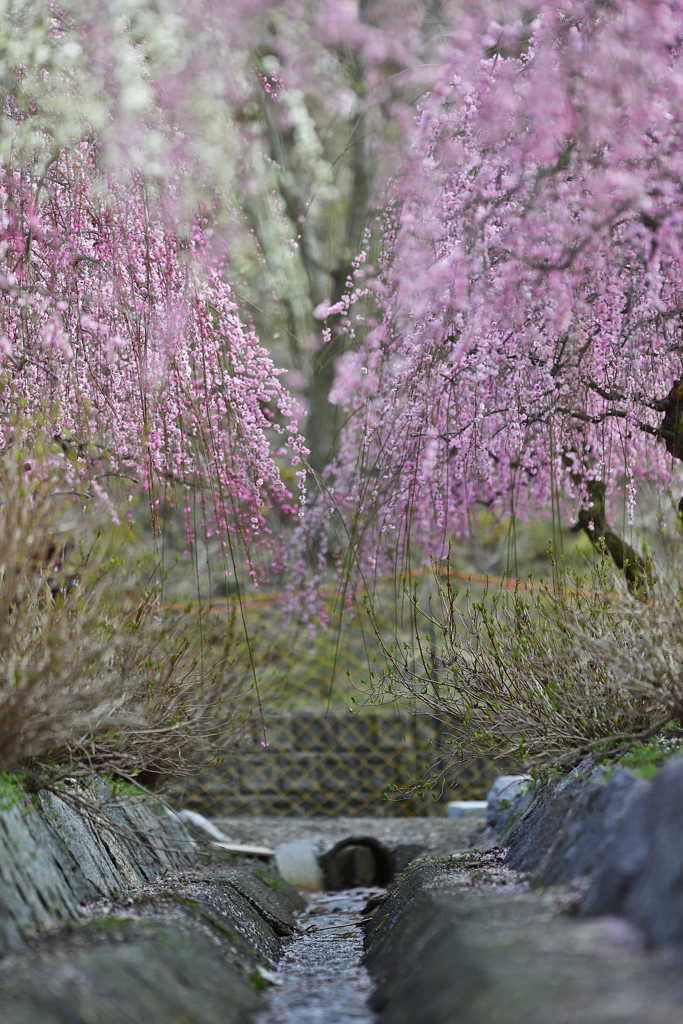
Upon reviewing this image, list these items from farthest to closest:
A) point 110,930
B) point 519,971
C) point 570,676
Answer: point 570,676 < point 110,930 < point 519,971

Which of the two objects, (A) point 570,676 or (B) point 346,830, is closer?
(A) point 570,676

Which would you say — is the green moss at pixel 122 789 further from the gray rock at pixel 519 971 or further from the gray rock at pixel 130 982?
the gray rock at pixel 519 971

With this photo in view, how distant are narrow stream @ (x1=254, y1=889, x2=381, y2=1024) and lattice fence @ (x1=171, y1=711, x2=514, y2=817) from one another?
9.15 ft

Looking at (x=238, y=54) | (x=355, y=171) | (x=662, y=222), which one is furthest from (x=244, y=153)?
(x=355, y=171)

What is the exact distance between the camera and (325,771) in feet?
24.7

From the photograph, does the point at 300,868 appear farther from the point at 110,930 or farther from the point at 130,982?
the point at 130,982

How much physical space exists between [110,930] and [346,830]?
4400mm

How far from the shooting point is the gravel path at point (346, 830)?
558 centimetres

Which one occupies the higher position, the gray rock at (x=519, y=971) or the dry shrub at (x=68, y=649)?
the dry shrub at (x=68, y=649)

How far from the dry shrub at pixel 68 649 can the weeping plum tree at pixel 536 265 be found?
96 cm

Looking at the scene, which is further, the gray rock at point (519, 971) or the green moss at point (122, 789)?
the green moss at point (122, 789)

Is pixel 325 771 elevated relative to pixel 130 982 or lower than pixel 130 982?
lower

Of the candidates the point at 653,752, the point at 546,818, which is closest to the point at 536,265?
the point at 653,752

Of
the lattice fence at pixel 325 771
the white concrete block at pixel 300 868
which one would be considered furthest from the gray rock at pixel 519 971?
the lattice fence at pixel 325 771
